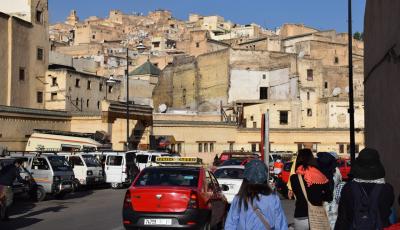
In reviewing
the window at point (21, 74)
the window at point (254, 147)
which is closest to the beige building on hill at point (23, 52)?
the window at point (21, 74)

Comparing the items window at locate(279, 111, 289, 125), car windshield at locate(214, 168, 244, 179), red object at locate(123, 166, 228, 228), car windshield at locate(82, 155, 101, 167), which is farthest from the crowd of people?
window at locate(279, 111, 289, 125)

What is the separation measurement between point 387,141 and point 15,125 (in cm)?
3412

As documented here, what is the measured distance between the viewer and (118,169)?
3391 centimetres

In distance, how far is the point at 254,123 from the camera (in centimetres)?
6575

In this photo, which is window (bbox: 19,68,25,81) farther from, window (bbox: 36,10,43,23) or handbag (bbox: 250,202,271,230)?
handbag (bbox: 250,202,271,230)

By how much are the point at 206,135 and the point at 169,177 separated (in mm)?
42520

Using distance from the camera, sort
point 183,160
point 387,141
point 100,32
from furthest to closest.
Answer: point 100,32
point 183,160
point 387,141

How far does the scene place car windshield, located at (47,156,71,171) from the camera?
2681cm

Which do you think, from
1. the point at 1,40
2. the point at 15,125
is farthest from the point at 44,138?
the point at 1,40

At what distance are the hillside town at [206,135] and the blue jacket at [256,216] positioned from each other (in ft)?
0.03

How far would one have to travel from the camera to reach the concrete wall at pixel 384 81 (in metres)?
12.5

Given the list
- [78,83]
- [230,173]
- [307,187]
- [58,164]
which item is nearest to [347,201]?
[307,187]

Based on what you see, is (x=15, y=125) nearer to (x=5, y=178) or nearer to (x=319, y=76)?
(x=5, y=178)

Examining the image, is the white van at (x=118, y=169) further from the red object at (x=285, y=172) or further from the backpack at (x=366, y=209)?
the backpack at (x=366, y=209)
